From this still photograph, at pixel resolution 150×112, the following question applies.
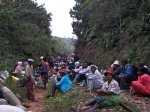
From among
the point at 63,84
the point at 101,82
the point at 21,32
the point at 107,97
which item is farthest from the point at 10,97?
the point at 21,32

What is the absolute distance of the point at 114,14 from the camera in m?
18.4

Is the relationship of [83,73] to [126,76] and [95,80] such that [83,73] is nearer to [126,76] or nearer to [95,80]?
[95,80]

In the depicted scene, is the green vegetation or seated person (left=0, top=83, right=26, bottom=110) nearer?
seated person (left=0, top=83, right=26, bottom=110)

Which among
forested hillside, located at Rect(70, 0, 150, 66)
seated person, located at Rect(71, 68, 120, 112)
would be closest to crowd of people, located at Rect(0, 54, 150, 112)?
seated person, located at Rect(71, 68, 120, 112)

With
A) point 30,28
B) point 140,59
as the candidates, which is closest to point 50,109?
point 140,59

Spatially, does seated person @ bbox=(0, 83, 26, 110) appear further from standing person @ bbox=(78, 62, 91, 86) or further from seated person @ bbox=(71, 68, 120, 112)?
standing person @ bbox=(78, 62, 91, 86)

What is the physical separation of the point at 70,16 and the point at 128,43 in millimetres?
24563

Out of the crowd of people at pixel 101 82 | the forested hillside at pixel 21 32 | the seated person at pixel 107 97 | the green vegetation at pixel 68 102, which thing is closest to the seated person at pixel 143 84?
the crowd of people at pixel 101 82

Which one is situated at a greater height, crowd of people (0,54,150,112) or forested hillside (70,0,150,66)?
forested hillside (70,0,150,66)

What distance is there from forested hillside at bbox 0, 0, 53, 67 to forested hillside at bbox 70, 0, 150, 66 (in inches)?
213

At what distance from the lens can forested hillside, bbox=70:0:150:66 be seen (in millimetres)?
14289

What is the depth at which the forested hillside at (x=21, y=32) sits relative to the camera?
1067 centimetres

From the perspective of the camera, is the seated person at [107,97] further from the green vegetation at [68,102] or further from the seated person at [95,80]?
the seated person at [95,80]

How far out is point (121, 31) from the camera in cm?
1730
